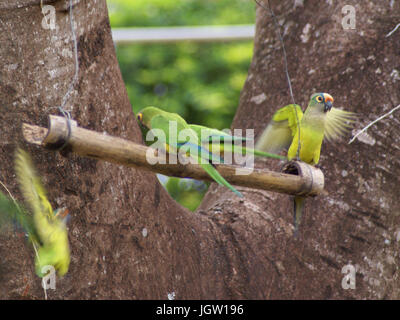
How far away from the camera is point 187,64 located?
5.91 metres

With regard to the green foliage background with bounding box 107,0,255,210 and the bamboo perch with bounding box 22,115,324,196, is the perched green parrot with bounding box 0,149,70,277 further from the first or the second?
the green foliage background with bounding box 107,0,255,210

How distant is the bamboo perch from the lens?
130cm

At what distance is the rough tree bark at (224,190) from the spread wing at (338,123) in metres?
0.03

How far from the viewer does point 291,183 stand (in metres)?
1.61

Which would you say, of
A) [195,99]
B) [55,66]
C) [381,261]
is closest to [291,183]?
[381,261]

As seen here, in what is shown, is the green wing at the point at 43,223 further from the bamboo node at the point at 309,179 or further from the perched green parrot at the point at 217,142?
the bamboo node at the point at 309,179

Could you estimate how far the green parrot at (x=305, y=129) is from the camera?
Result: 72.8 inches

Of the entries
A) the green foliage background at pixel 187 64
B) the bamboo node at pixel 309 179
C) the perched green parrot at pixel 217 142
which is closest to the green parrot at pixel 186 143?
the perched green parrot at pixel 217 142

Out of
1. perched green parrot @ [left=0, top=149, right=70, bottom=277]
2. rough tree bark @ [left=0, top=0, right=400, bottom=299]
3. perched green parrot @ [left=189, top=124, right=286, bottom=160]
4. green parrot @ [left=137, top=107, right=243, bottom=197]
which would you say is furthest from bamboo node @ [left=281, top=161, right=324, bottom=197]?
perched green parrot @ [left=0, top=149, right=70, bottom=277]

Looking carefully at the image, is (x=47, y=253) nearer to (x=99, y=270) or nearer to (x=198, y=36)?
(x=99, y=270)

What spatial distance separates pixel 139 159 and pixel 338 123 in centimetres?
96

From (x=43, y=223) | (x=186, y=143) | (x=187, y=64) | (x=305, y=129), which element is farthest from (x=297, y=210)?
(x=187, y=64)

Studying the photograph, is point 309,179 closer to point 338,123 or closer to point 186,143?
point 186,143

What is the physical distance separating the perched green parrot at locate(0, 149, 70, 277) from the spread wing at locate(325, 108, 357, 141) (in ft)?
3.33
